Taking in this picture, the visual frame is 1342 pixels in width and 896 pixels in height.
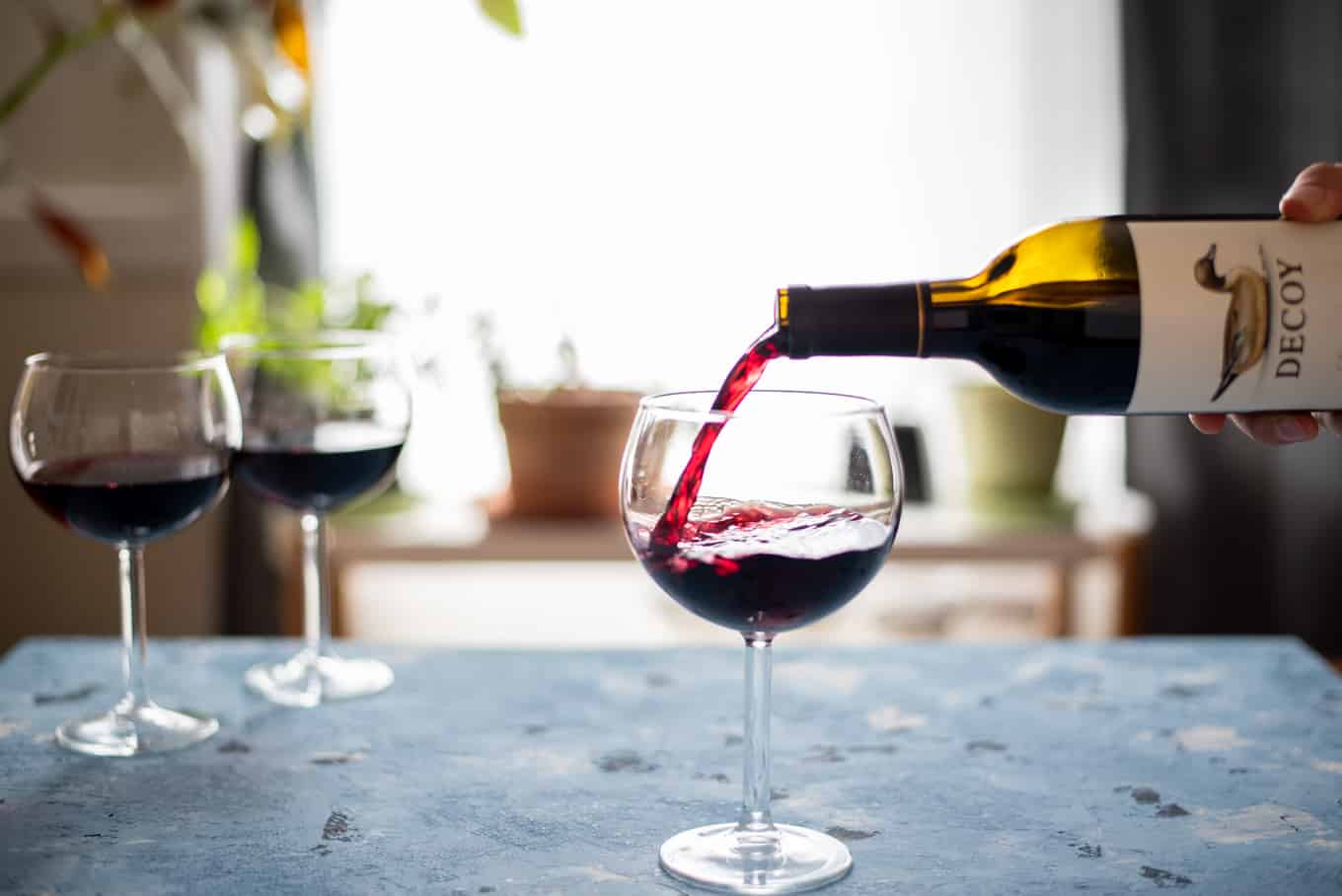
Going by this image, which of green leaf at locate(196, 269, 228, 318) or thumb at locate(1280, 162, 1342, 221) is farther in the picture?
green leaf at locate(196, 269, 228, 318)

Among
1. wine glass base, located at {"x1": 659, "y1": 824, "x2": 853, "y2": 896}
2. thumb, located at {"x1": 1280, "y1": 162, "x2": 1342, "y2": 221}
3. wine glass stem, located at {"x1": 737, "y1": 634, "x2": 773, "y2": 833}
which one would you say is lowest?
wine glass base, located at {"x1": 659, "y1": 824, "x2": 853, "y2": 896}

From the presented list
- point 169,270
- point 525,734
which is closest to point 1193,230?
point 525,734

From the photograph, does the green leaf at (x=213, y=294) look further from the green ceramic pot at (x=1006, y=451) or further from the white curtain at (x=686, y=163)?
the green ceramic pot at (x=1006, y=451)

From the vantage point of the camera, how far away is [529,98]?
11.1 feet

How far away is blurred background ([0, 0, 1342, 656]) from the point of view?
120 inches

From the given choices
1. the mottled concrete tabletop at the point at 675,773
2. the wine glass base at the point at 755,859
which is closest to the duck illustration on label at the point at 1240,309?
the mottled concrete tabletop at the point at 675,773

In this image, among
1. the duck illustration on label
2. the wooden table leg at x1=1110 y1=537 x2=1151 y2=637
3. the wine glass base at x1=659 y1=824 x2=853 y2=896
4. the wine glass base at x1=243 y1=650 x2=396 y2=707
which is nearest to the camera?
the wine glass base at x1=659 y1=824 x2=853 y2=896

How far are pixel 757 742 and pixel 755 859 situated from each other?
63 mm

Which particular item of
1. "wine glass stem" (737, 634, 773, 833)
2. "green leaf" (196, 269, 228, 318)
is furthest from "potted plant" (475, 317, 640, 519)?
"wine glass stem" (737, 634, 773, 833)

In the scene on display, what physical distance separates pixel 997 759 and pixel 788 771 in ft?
0.46

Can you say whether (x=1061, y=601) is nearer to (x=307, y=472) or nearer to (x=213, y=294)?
(x=213, y=294)

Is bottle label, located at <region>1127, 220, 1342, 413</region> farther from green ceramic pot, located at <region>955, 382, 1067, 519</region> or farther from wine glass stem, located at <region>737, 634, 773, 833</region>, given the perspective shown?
green ceramic pot, located at <region>955, 382, 1067, 519</region>

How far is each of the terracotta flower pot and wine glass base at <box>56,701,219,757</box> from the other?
1580mm

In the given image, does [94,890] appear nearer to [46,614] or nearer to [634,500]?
[634,500]
